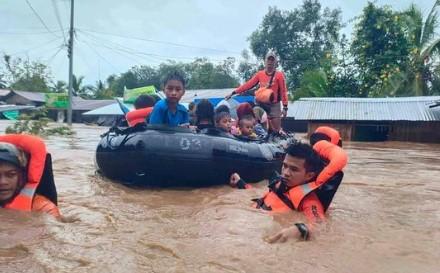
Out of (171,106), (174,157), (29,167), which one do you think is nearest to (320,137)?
(174,157)

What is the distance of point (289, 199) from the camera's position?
3553 millimetres

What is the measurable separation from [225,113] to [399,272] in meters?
3.52

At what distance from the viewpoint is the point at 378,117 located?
1959cm

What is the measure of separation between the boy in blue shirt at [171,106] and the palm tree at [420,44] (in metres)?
17.7

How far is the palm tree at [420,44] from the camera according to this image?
67.6 feet

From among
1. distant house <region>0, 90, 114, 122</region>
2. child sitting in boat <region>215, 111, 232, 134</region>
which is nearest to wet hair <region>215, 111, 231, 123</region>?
child sitting in boat <region>215, 111, 232, 134</region>

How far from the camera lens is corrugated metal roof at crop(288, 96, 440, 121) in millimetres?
19156

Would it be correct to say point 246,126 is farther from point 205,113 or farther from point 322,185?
point 322,185

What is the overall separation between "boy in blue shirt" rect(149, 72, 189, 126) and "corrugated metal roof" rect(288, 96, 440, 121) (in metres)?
15.8

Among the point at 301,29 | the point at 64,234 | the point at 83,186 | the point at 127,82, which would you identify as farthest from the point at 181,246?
the point at 127,82

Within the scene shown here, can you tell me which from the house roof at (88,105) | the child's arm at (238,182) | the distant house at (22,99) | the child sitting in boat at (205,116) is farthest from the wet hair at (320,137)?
the distant house at (22,99)

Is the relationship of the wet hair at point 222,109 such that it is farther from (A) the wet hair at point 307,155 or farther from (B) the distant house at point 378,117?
(B) the distant house at point 378,117

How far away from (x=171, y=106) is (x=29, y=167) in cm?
215

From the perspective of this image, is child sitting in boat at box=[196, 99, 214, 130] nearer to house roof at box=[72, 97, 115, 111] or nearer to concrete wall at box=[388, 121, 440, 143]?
concrete wall at box=[388, 121, 440, 143]
